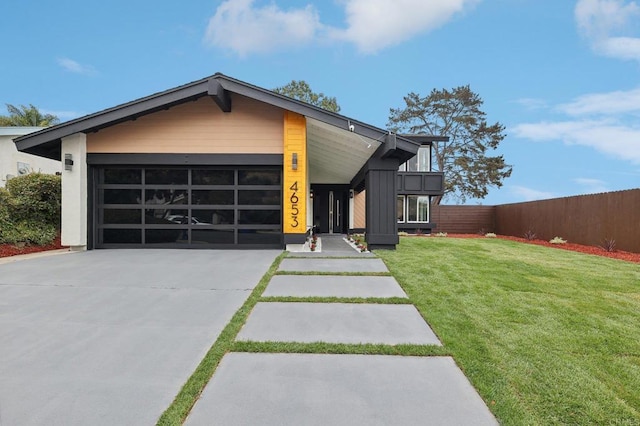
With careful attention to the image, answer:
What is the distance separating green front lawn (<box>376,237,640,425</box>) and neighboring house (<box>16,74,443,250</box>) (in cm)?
319

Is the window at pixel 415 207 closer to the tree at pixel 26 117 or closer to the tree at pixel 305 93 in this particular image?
the tree at pixel 305 93

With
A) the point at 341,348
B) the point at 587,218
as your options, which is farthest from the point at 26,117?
the point at 587,218

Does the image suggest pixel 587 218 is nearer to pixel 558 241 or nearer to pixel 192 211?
pixel 558 241

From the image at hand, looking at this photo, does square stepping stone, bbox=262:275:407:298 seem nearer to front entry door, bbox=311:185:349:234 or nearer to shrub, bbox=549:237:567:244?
shrub, bbox=549:237:567:244

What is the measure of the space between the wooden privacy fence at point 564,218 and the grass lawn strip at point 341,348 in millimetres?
10462

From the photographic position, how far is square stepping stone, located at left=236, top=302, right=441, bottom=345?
2865 millimetres

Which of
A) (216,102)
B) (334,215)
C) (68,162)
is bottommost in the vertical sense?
(334,215)

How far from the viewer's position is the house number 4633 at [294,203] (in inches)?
317

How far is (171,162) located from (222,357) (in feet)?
23.2

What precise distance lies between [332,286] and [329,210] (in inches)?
446

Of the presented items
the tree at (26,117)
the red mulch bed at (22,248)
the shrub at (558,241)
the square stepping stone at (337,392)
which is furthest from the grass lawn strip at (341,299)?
the tree at (26,117)

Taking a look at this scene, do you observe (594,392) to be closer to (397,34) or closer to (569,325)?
(569,325)

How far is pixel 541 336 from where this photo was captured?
294 cm

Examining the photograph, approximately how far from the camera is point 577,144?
1830cm
